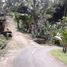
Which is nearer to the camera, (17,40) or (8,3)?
(17,40)

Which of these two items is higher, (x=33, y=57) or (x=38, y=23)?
(x=38, y=23)

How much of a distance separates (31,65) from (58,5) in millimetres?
45565

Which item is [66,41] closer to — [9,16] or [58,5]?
[9,16]

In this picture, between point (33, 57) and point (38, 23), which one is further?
point (38, 23)

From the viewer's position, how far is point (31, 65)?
2072 centimetres

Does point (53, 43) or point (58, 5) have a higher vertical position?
point (58, 5)

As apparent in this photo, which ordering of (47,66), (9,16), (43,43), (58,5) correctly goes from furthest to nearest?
1. (58,5)
2. (9,16)
3. (43,43)
4. (47,66)

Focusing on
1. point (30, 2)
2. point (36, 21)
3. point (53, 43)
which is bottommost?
point (53, 43)

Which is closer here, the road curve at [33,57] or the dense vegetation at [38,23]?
the road curve at [33,57]

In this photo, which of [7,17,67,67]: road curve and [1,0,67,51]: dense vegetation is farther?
[1,0,67,51]: dense vegetation

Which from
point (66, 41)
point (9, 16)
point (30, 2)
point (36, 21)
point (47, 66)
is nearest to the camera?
point (47, 66)

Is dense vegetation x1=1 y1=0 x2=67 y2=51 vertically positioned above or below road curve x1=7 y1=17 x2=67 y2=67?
above

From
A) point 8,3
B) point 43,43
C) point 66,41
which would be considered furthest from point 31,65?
point 8,3

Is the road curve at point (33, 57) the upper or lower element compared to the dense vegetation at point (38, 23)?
lower
